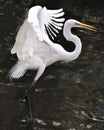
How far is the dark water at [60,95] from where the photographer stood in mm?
6562

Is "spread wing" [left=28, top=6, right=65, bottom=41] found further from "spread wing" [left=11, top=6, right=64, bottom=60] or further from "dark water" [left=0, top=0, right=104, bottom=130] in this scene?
"dark water" [left=0, top=0, right=104, bottom=130]

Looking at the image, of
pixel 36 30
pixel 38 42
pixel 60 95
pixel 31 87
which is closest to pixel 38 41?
pixel 38 42

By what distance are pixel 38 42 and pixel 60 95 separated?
1.15 m

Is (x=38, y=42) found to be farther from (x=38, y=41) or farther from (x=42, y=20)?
(x=42, y=20)

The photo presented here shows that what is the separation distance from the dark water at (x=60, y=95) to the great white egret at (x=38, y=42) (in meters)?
0.26

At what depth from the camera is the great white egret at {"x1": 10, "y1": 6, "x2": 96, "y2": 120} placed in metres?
6.16

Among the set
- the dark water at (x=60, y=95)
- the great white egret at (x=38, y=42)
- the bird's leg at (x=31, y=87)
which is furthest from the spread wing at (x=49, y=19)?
the dark water at (x=60, y=95)

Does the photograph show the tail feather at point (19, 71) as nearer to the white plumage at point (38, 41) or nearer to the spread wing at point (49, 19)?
the white plumage at point (38, 41)

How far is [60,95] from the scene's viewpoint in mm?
7398

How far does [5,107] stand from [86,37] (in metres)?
3.86

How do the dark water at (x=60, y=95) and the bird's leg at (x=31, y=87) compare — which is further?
the bird's leg at (x=31, y=87)

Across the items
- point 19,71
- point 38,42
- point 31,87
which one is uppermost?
point 38,42

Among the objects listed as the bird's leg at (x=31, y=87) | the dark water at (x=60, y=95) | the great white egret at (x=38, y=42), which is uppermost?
the great white egret at (x=38, y=42)

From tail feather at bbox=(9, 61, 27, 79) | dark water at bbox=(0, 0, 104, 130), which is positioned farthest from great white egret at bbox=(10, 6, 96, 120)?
dark water at bbox=(0, 0, 104, 130)
